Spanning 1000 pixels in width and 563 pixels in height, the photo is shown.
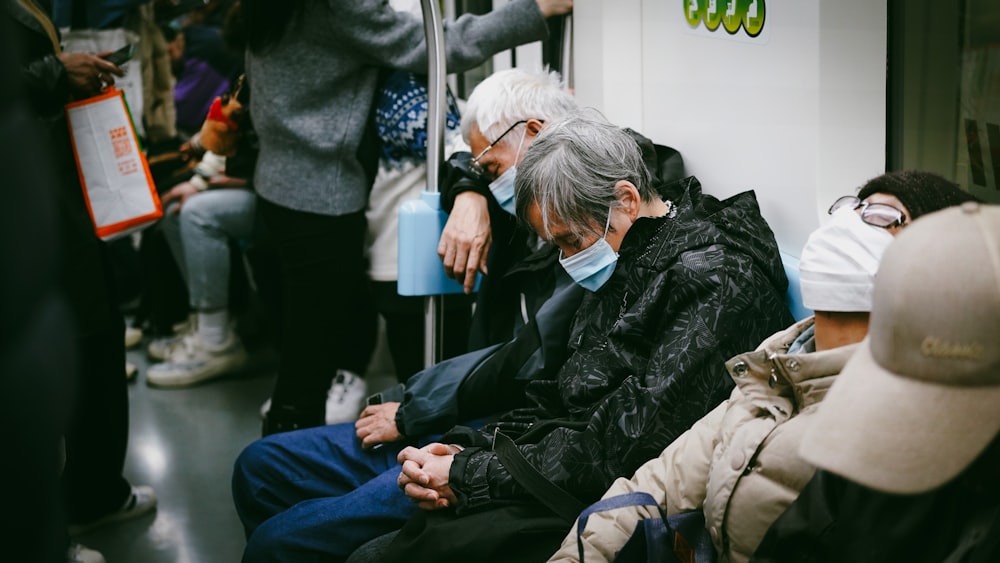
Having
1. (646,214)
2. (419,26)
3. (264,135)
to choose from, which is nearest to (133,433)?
(264,135)

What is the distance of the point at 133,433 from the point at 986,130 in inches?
136

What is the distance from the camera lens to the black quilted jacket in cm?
191

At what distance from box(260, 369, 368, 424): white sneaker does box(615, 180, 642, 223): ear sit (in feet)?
6.12

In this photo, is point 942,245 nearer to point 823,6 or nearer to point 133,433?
point 823,6

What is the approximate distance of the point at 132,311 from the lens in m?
5.89

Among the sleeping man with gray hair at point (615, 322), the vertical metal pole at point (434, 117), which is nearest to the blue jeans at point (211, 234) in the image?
the vertical metal pole at point (434, 117)

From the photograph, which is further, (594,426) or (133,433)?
(133,433)

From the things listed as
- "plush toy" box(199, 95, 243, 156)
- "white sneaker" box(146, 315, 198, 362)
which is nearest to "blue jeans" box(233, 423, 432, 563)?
"plush toy" box(199, 95, 243, 156)

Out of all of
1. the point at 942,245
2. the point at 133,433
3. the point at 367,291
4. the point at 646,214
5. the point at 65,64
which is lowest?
the point at 133,433

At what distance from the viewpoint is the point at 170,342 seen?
5.11m

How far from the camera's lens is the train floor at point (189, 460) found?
10.7 ft

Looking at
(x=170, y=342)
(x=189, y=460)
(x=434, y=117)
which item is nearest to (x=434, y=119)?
(x=434, y=117)

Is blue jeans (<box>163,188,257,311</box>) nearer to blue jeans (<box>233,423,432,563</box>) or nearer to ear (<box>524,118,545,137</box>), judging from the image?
blue jeans (<box>233,423,432,563</box>)

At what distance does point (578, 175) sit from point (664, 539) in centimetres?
83
